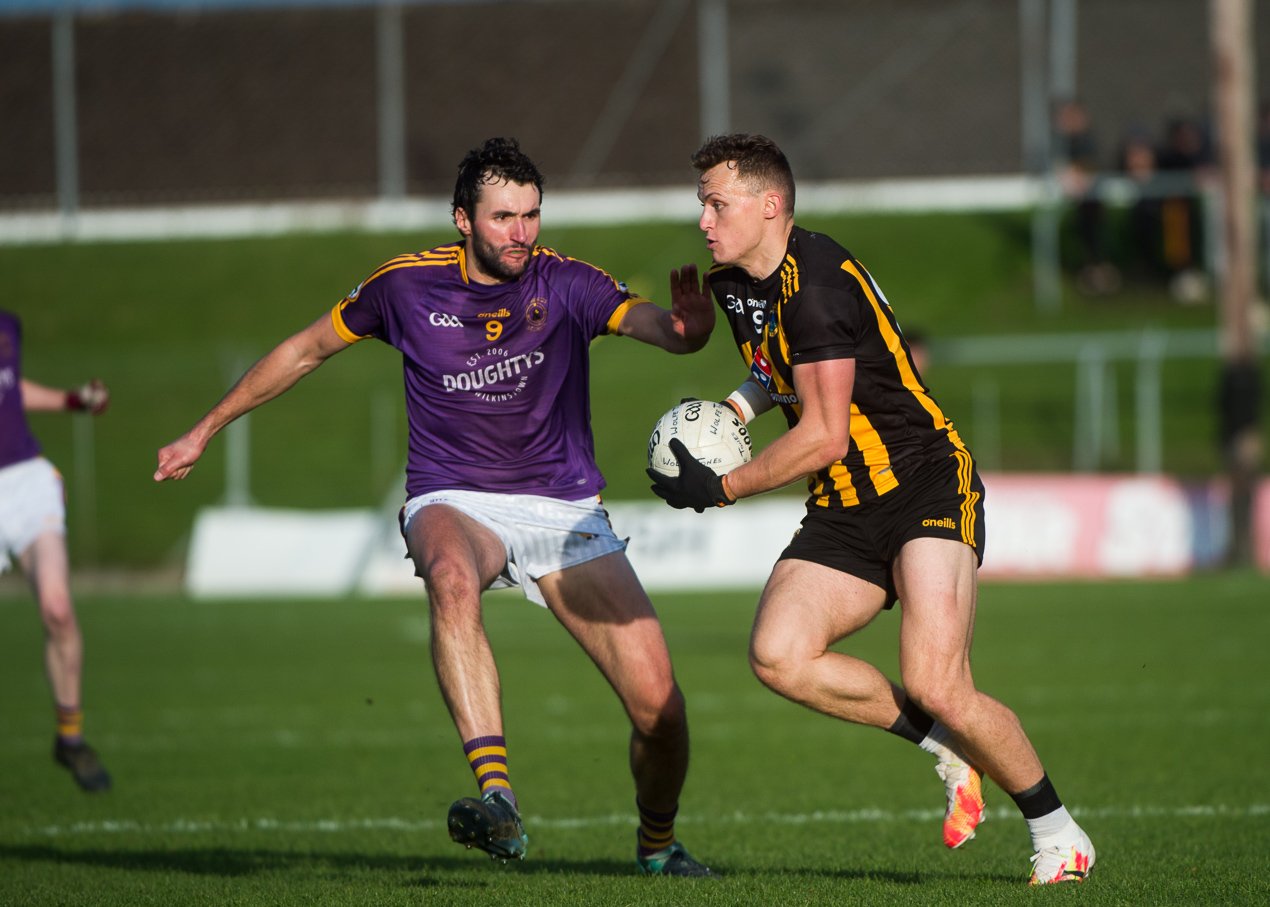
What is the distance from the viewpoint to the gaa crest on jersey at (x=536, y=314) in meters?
6.84

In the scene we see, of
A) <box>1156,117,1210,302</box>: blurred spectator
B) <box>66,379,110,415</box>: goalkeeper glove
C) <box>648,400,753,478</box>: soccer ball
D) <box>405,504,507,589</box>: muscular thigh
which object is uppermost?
<box>1156,117,1210,302</box>: blurred spectator

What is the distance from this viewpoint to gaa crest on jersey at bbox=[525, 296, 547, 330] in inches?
269

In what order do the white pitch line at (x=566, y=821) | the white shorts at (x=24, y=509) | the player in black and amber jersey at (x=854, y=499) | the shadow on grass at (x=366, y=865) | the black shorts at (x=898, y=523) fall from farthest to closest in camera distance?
1. the white shorts at (x=24, y=509)
2. the white pitch line at (x=566, y=821)
3. the shadow on grass at (x=366, y=865)
4. the black shorts at (x=898, y=523)
5. the player in black and amber jersey at (x=854, y=499)

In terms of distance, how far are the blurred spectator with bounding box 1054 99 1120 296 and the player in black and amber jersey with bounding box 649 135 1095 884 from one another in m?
23.4

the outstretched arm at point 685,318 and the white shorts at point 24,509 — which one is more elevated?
the outstretched arm at point 685,318

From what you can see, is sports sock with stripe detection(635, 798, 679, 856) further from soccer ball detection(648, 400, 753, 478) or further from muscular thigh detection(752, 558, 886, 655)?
soccer ball detection(648, 400, 753, 478)

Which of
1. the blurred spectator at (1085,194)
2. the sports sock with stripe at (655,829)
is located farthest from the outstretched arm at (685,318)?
the blurred spectator at (1085,194)

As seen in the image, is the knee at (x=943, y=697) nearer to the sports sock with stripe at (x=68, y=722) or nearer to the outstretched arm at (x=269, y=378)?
the outstretched arm at (x=269, y=378)

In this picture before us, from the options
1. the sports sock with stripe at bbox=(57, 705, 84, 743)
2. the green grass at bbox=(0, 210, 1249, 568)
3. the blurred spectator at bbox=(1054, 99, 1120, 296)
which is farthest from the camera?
the blurred spectator at bbox=(1054, 99, 1120, 296)

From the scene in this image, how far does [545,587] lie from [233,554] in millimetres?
15390

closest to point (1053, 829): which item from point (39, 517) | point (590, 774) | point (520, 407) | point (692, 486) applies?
point (692, 486)

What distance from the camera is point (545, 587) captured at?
6.77 metres

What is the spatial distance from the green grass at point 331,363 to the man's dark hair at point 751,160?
1763 cm

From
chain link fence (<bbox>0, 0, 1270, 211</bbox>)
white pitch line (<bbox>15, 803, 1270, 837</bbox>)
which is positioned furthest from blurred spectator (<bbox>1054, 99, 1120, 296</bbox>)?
white pitch line (<bbox>15, 803, 1270, 837</bbox>)
